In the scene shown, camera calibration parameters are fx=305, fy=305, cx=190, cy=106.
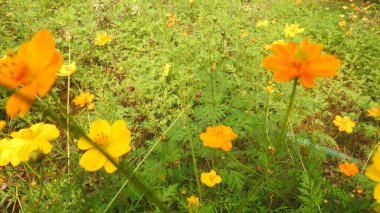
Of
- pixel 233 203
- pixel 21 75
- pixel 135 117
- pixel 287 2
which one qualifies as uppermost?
pixel 287 2

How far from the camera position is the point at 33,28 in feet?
11.9

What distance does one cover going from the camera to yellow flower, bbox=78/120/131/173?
2.60 ft

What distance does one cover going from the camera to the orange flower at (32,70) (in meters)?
0.47

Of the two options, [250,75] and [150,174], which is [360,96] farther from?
[150,174]

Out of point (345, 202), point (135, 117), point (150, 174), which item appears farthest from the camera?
point (135, 117)

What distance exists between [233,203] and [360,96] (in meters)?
2.18

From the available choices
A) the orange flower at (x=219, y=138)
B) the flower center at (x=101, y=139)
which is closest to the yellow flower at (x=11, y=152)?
the flower center at (x=101, y=139)

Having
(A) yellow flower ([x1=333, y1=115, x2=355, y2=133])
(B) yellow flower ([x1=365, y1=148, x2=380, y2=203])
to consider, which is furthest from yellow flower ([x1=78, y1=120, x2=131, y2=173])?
(A) yellow flower ([x1=333, y1=115, x2=355, y2=133])

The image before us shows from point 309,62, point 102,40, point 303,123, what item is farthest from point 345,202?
point 102,40

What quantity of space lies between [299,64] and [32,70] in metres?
0.50

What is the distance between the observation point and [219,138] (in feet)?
4.42

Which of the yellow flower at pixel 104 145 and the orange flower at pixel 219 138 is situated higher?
the orange flower at pixel 219 138

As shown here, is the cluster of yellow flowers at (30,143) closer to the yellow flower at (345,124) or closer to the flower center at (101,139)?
the flower center at (101,139)

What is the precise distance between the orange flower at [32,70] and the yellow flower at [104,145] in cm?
28
